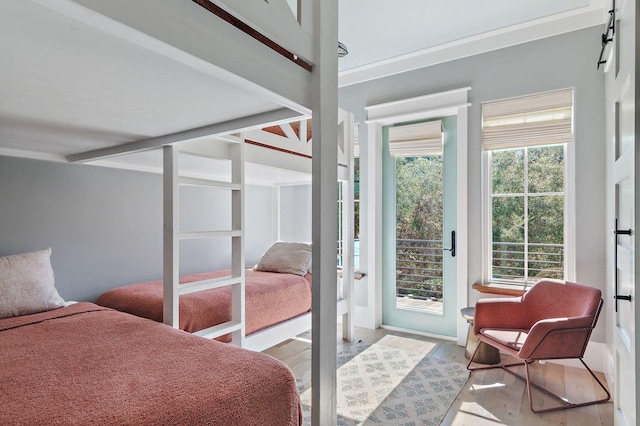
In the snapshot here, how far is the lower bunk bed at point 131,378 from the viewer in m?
0.96

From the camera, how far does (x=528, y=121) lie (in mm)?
3055

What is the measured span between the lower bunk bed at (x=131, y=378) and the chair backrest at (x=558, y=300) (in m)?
2.12

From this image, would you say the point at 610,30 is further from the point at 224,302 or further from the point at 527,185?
the point at 224,302

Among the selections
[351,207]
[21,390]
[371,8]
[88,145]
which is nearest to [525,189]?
[351,207]

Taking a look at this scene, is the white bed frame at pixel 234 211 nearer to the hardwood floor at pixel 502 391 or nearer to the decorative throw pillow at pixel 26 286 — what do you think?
the hardwood floor at pixel 502 391

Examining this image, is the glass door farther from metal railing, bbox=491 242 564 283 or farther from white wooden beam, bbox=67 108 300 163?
white wooden beam, bbox=67 108 300 163

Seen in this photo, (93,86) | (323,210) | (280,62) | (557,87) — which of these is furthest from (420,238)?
(93,86)

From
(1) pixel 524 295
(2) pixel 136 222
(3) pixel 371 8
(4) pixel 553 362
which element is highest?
(3) pixel 371 8

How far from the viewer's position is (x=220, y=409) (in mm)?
1062

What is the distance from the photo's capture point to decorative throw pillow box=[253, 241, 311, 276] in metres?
3.23

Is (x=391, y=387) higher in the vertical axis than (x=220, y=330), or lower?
lower

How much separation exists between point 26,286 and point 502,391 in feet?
9.81

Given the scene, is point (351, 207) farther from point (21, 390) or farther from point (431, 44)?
point (21, 390)

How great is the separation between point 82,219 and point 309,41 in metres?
2.47
